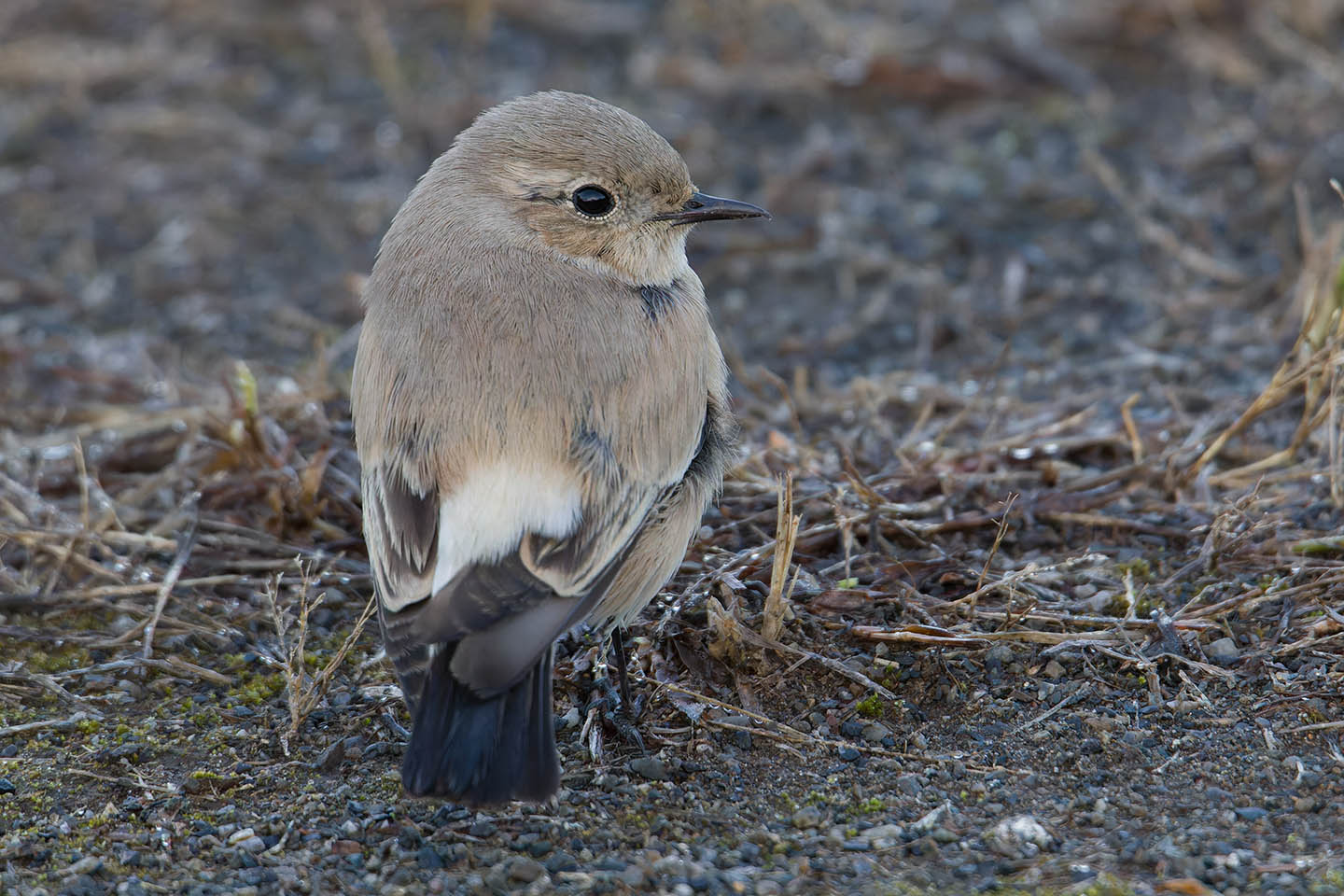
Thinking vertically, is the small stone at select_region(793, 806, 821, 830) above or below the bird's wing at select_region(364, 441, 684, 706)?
below

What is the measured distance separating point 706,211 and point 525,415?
3.99ft

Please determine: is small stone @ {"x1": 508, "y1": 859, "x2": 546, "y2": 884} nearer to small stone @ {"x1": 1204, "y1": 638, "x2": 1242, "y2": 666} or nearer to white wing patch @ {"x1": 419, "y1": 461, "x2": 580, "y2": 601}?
white wing patch @ {"x1": 419, "y1": 461, "x2": 580, "y2": 601}

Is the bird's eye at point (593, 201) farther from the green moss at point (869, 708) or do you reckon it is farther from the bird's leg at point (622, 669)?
the green moss at point (869, 708)

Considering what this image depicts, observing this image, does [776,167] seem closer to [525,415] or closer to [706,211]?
[706,211]

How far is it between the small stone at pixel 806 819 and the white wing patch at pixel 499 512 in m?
0.94

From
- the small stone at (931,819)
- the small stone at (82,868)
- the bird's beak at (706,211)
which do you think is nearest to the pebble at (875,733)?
the small stone at (931,819)

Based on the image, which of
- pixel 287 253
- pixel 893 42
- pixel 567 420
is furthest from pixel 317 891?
pixel 893 42

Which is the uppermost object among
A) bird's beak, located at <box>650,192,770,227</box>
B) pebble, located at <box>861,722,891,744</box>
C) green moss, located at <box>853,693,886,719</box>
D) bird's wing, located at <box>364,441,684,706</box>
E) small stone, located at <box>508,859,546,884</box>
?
bird's beak, located at <box>650,192,770,227</box>

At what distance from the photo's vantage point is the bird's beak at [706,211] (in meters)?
5.03

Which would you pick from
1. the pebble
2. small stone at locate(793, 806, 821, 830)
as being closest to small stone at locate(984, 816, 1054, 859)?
small stone at locate(793, 806, 821, 830)

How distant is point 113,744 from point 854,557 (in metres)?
2.31

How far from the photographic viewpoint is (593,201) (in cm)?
492

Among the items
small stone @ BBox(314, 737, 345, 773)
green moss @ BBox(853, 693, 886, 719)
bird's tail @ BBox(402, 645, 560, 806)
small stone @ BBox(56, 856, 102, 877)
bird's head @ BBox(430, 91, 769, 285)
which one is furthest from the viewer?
bird's head @ BBox(430, 91, 769, 285)

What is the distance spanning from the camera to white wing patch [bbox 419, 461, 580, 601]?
3.92 m
